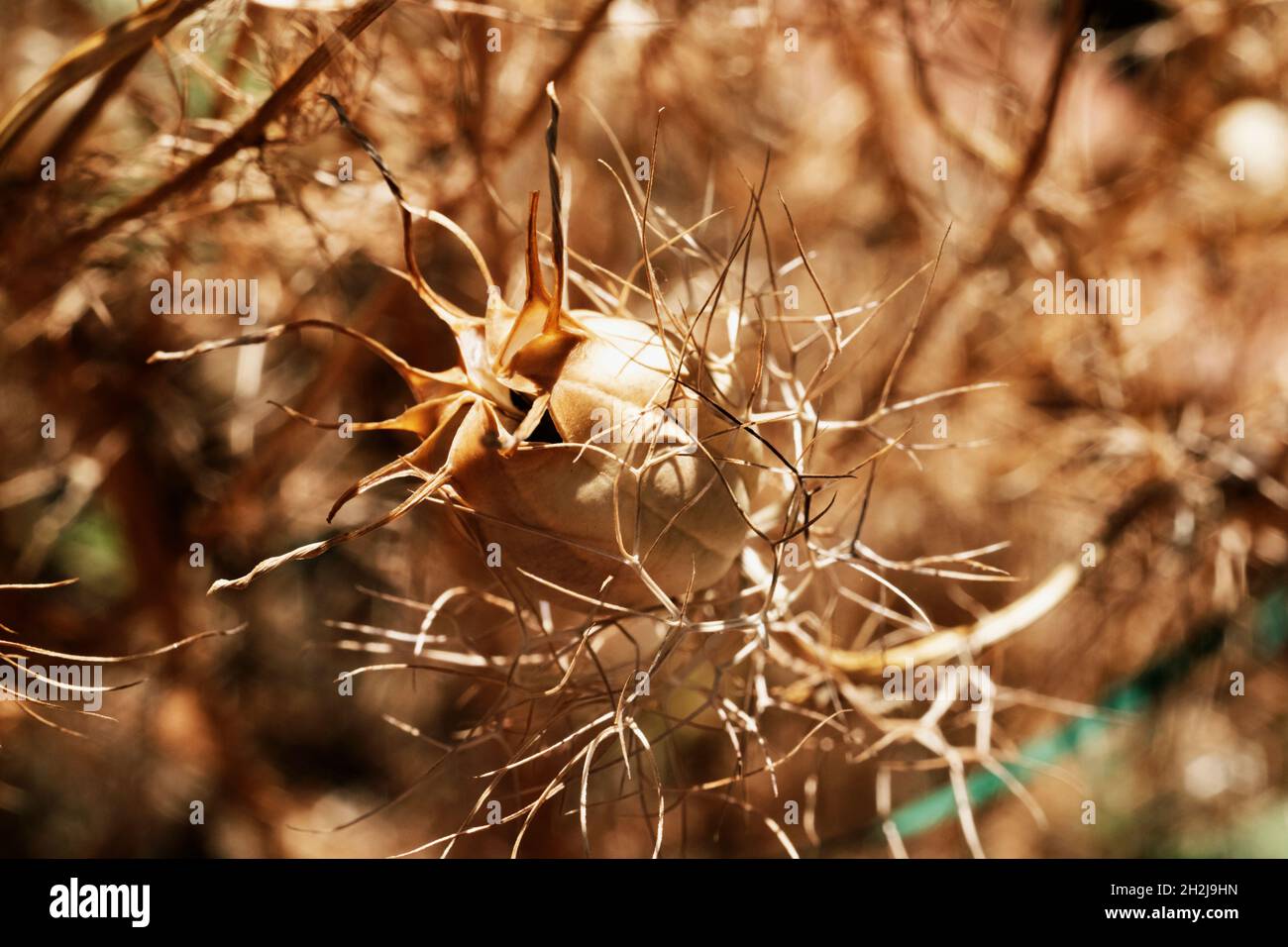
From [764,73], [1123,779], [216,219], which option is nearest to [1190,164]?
[764,73]

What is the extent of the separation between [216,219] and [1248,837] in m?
1.43

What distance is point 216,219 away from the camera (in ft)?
2.68

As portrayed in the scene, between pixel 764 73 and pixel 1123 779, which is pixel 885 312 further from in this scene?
pixel 1123 779

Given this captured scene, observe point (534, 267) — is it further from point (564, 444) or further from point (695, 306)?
point (695, 306)

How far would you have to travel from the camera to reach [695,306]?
75 cm

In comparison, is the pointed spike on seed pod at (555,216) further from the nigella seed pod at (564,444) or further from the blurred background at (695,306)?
the blurred background at (695,306)

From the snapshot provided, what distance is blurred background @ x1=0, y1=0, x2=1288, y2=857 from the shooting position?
0.87 m

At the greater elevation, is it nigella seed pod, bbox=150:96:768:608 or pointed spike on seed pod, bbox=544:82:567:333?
pointed spike on seed pod, bbox=544:82:567:333

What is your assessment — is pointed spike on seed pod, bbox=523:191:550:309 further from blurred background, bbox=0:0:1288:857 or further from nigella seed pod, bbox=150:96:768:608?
blurred background, bbox=0:0:1288:857

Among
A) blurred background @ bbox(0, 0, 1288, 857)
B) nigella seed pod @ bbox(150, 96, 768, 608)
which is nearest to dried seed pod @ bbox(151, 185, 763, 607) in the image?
nigella seed pod @ bbox(150, 96, 768, 608)

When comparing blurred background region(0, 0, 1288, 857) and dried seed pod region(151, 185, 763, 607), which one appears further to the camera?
blurred background region(0, 0, 1288, 857)

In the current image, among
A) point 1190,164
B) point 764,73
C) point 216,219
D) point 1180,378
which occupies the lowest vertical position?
point 1180,378
